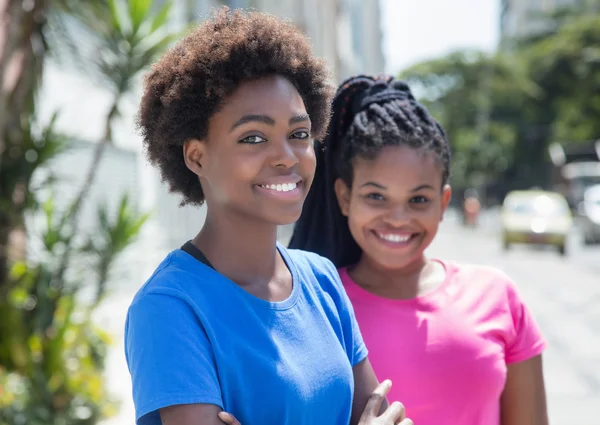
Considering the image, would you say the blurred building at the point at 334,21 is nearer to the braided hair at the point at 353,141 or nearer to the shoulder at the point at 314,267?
the braided hair at the point at 353,141

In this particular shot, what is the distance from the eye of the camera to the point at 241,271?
1428mm

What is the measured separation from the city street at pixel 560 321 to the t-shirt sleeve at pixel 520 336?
336 centimetres

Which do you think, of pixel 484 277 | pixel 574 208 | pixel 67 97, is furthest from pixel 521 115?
pixel 484 277

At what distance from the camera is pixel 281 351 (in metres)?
1.32

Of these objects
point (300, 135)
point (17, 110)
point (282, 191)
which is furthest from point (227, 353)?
point (17, 110)

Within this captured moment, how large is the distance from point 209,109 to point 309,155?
0.22 metres

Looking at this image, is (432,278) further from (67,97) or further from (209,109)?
(67,97)

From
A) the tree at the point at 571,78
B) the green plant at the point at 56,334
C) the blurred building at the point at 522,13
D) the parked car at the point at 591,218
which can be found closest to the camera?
the green plant at the point at 56,334

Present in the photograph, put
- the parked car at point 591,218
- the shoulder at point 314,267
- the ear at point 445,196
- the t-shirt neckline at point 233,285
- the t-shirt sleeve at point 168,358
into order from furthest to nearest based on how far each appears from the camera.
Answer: the parked car at point 591,218 < the ear at point 445,196 < the shoulder at point 314,267 < the t-shirt neckline at point 233,285 < the t-shirt sleeve at point 168,358

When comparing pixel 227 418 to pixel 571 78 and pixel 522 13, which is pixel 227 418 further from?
pixel 522 13

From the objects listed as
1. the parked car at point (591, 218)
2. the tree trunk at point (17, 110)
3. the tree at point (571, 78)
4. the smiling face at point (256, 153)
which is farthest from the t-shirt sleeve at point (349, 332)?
the tree at point (571, 78)

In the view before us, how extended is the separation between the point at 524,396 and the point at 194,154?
1.05 metres

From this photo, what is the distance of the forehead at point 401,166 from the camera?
192 centimetres

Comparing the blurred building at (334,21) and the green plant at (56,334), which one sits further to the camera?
the blurred building at (334,21)
